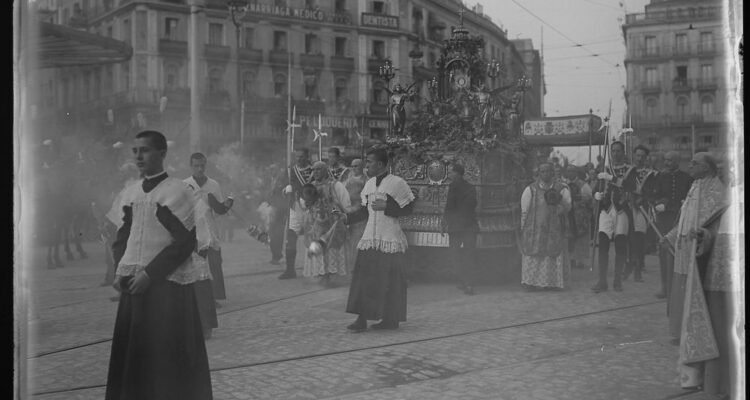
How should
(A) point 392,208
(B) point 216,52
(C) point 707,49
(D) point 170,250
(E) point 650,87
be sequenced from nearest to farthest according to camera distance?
(D) point 170,250, (C) point 707,49, (E) point 650,87, (B) point 216,52, (A) point 392,208

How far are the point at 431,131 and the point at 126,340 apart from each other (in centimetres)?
622

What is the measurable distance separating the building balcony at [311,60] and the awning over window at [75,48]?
224 cm

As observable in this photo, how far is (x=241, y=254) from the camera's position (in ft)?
40.8

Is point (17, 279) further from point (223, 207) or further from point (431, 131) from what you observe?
point (431, 131)

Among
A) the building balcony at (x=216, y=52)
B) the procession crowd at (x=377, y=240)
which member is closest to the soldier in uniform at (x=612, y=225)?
the procession crowd at (x=377, y=240)

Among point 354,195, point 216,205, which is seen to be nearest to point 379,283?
point 216,205

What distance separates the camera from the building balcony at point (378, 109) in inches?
409

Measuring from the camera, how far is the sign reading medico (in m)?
9.45

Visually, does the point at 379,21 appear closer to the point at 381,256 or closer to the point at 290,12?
the point at 290,12

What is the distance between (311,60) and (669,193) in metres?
4.06

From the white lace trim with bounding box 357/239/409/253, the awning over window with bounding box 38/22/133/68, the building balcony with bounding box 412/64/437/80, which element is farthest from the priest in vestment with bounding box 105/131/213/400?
the building balcony with bounding box 412/64/437/80

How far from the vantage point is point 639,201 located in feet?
25.6

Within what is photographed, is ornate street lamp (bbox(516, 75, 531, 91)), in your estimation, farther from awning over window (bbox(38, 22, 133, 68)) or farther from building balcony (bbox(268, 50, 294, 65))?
awning over window (bbox(38, 22, 133, 68))

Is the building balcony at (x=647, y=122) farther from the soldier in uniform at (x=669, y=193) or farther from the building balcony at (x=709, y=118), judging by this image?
the building balcony at (x=709, y=118)
